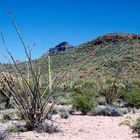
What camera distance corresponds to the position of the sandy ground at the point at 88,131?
1316 centimetres

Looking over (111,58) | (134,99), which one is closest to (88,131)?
(134,99)

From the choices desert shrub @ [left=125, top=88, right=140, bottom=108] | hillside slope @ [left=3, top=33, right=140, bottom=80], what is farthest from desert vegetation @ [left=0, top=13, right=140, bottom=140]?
hillside slope @ [left=3, top=33, right=140, bottom=80]

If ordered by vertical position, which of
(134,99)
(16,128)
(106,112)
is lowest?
(16,128)

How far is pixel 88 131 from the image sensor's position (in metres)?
14.5

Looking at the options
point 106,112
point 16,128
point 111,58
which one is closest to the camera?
point 16,128

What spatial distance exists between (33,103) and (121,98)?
1452 cm

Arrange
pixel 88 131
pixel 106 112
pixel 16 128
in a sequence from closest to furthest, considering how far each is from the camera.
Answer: pixel 16 128, pixel 88 131, pixel 106 112

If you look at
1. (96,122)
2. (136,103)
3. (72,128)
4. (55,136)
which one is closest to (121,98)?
(136,103)

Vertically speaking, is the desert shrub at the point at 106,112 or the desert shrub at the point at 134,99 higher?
the desert shrub at the point at 134,99

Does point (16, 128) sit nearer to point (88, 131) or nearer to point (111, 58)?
point (88, 131)

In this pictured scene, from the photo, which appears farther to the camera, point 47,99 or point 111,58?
point 111,58

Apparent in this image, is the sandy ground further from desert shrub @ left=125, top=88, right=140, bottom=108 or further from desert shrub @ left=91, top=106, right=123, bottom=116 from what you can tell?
desert shrub @ left=125, top=88, right=140, bottom=108

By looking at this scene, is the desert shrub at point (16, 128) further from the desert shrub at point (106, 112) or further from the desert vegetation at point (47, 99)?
the desert shrub at point (106, 112)

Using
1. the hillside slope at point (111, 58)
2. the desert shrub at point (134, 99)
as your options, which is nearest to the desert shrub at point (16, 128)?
the desert shrub at point (134, 99)
